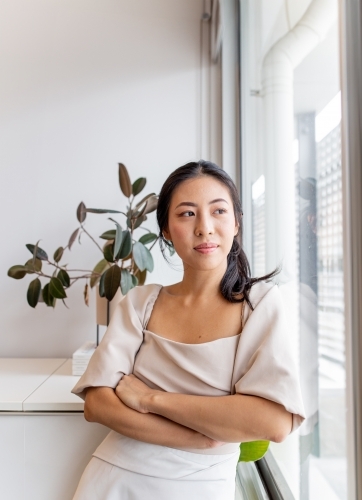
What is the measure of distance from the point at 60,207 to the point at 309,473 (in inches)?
59.0

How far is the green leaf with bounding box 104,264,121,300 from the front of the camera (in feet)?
5.10

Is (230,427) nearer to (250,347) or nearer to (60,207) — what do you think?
(250,347)

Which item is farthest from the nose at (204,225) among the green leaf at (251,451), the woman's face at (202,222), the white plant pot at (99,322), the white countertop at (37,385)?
the white plant pot at (99,322)

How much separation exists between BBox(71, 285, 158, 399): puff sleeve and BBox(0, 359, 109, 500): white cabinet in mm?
484

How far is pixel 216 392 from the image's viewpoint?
0.87 metres

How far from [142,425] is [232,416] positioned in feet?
0.58

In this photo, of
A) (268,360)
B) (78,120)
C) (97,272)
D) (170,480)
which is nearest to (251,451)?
(170,480)

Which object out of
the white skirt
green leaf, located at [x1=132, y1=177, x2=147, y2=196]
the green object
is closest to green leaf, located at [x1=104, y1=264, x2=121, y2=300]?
the green object

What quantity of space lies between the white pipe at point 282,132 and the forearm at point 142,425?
55 centimetres

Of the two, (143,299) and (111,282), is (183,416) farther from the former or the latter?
(111,282)

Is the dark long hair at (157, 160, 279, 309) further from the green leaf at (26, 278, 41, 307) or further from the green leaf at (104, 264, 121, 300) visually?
the green leaf at (26, 278, 41, 307)

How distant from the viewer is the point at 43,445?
1399 mm

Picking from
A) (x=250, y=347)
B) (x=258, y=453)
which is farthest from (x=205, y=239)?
(x=258, y=453)

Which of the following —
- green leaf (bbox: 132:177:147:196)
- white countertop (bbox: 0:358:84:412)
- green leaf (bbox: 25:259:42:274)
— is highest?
green leaf (bbox: 132:177:147:196)
